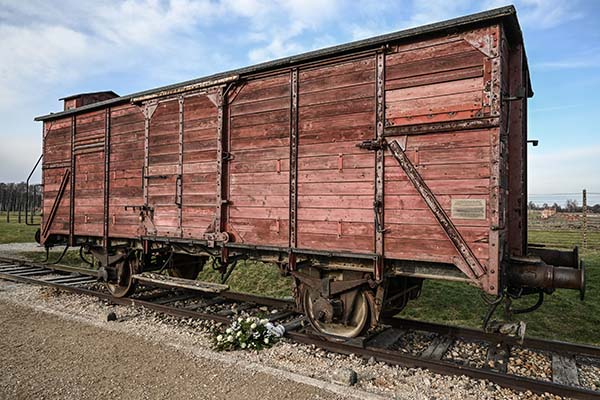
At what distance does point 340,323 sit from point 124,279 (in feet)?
17.0

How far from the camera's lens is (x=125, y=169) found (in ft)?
27.3

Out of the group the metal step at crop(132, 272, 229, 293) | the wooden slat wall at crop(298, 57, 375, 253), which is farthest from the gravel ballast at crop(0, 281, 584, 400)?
the wooden slat wall at crop(298, 57, 375, 253)

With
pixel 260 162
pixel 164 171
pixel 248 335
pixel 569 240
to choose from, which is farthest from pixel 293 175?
pixel 569 240

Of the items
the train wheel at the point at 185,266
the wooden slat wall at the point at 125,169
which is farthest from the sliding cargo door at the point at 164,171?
the train wheel at the point at 185,266

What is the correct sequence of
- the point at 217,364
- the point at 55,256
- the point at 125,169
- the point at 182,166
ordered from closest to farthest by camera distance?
the point at 217,364 < the point at 182,166 < the point at 125,169 < the point at 55,256

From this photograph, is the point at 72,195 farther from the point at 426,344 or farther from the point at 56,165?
the point at 426,344

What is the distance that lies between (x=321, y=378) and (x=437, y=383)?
1.30m

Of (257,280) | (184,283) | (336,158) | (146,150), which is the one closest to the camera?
(336,158)

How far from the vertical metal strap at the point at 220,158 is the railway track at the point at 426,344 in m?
1.62

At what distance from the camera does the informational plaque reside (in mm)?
4621

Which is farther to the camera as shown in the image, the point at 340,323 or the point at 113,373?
the point at 340,323

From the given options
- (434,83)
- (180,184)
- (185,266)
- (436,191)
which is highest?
(434,83)

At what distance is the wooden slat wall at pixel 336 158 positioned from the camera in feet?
17.9

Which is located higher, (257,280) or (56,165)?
(56,165)
